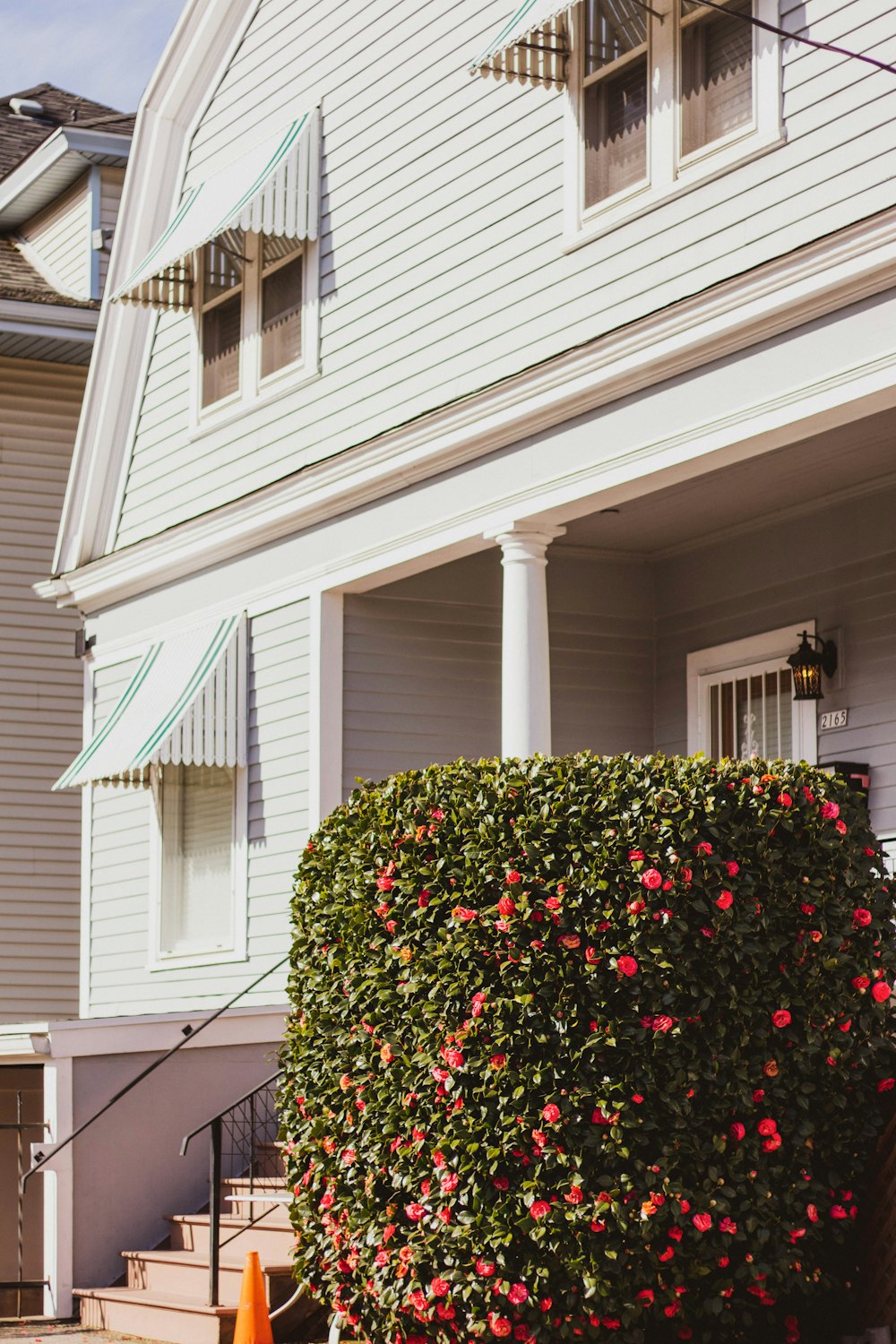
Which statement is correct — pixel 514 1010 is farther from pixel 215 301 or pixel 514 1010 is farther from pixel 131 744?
pixel 215 301

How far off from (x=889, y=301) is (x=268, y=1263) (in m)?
5.39

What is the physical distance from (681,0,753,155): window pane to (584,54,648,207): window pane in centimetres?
33

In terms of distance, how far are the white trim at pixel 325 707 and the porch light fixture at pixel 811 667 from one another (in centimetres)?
293

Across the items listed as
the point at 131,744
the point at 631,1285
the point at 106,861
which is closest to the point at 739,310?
the point at 631,1285

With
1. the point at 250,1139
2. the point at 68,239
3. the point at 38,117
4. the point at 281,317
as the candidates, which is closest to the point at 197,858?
the point at 250,1139

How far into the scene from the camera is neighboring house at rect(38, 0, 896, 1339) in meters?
8.92

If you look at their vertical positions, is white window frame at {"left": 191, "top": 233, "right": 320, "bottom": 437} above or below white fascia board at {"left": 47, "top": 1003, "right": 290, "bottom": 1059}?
above

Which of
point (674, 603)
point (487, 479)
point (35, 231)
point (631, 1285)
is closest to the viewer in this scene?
point (631, 1285)

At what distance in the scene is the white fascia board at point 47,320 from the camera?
1639cm

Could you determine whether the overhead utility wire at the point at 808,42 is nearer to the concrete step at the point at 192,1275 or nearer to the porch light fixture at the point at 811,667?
the porch light fixture at the point at 811,667

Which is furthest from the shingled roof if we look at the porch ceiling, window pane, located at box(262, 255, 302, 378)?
the porch ceiling

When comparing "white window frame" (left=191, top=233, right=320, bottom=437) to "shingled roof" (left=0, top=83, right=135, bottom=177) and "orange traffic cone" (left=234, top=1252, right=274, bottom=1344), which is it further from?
"shingled roof" (left=0, top=83, right=135, bottom=177)

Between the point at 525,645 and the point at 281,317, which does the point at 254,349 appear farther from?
the point at 525,645

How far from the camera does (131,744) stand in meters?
13.0
